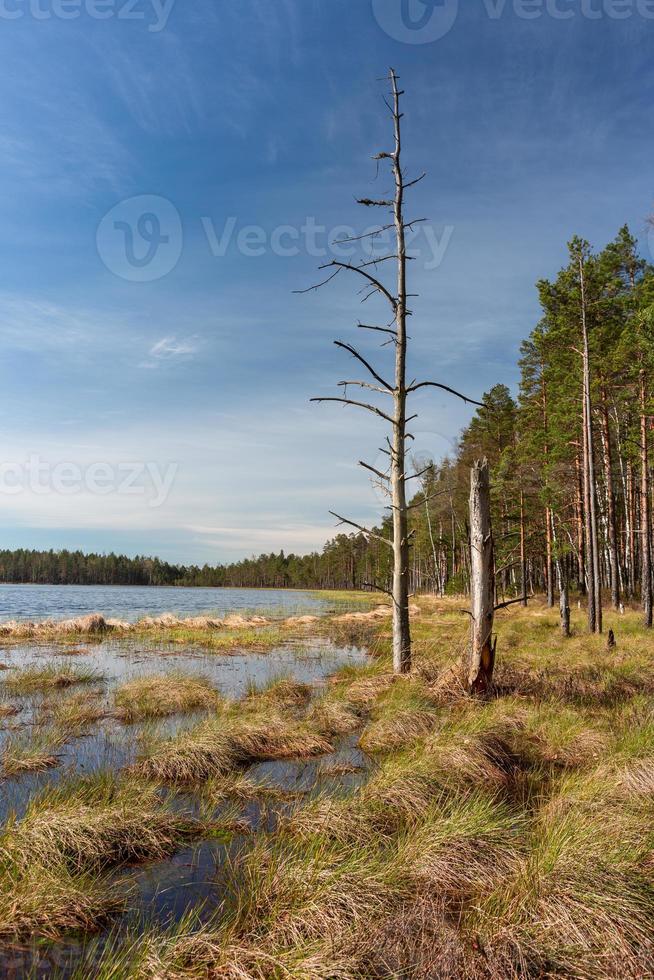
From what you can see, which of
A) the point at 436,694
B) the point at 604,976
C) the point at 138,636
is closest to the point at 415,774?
the point at 604,976

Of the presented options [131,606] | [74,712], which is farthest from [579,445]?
[131,606]

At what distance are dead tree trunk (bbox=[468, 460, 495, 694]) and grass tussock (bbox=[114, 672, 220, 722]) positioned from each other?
4940 mm

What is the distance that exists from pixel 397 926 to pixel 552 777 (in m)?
3.56

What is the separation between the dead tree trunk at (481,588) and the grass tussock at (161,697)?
4.94 m

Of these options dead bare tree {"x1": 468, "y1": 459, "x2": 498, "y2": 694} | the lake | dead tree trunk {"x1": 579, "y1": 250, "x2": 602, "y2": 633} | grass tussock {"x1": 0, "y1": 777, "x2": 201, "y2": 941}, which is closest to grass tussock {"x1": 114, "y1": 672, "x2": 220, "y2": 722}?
grass tussock {"x1": 0, "y1": 777, "x2": 201, "y2": 941}

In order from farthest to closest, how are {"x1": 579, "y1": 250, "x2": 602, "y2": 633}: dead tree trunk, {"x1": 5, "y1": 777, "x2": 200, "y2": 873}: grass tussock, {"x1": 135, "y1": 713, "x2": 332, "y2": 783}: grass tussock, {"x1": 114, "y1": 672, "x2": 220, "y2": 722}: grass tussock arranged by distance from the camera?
{"x1": 579, "y1": 250, "x2": 602, "y2": 633}: dead tree trunk
{"x1": 114, "y1": 672, "x2": 220, "y2": 722}: grass tussock
{"x1": 135, "y1": 713, "x2": 332, "y2": 783}: grass tussock
{"x1": 5, "y1": 777, "x2": 200, "y2": 873}: grass tussock

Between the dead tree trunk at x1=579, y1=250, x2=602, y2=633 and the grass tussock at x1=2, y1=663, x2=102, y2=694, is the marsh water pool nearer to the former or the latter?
the grass tussock at x1=2, y1=663, x2=102, y2=694

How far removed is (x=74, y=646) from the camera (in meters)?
18.9

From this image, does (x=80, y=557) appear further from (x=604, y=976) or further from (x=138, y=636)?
(x=604, y=976)

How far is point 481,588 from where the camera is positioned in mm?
10047

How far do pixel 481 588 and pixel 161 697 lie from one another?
21.0 feet

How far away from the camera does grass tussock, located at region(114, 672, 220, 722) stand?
378 inches

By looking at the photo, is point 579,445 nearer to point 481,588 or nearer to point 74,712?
point 481,588

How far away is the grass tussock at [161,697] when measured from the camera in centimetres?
959
